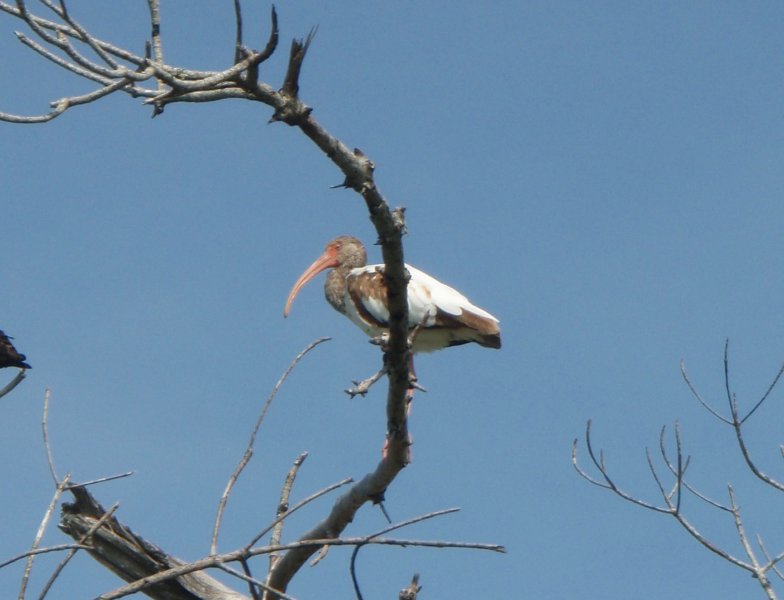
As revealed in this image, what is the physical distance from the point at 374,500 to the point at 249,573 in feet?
8.14

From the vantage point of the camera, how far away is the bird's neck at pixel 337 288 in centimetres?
1325

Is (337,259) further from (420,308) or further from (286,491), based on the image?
(286,491)

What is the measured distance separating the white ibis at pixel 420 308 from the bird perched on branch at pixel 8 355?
3.45 meters

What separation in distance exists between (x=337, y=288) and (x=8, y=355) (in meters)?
5.79

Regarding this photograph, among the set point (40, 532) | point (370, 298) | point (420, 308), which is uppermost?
point (370, 298)

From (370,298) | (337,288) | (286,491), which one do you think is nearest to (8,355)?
(286,491)

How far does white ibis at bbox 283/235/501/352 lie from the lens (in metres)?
11.6

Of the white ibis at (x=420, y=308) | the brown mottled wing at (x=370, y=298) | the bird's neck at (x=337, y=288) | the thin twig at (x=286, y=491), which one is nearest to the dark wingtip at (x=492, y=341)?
the white ibis at (x=420, y=308)

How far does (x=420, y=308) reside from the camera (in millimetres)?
11438

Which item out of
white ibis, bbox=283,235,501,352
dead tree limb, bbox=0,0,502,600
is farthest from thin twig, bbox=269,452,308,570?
white ibis, bbox=283,235,501,352

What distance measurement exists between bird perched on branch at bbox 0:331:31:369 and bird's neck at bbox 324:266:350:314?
5.44 meters

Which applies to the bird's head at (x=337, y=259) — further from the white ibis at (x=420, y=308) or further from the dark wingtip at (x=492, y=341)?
the dark wingtip at (x=492, y=341)

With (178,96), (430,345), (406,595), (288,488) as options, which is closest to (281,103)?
(178,96)

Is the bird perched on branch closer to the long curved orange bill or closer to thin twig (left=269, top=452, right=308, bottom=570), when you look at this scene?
thin twig (left=269, top=452, right=308, bottom=570)
